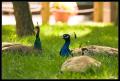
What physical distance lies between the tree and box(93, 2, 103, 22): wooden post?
6.22 m

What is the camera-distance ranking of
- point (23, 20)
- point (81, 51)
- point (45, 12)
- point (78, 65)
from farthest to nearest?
point (45, 12) → point (23, 20) → point (81, 51) → point (78, 65)

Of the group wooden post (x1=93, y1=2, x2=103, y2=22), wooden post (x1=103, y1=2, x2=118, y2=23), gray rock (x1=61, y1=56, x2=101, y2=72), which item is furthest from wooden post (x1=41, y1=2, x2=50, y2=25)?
gray rock (x1=61, y1=56, x2=101, y2=72)

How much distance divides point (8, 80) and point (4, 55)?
1.46 m

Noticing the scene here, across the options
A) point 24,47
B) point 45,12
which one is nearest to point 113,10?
point 45,12

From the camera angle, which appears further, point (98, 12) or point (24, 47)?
point (98, 12)

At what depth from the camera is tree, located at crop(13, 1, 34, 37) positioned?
11.4m

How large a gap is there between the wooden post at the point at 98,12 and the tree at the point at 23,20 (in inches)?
245

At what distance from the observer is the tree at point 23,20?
11.4 meters

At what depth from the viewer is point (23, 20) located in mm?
11508

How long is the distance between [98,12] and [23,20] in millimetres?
6583

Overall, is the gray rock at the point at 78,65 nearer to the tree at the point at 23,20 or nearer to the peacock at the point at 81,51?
the peacock at the point at 81,51

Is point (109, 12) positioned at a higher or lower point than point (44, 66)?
lower

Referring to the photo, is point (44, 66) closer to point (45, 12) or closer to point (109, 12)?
point (45, 12)

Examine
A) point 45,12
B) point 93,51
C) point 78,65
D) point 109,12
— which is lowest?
point 109,12
